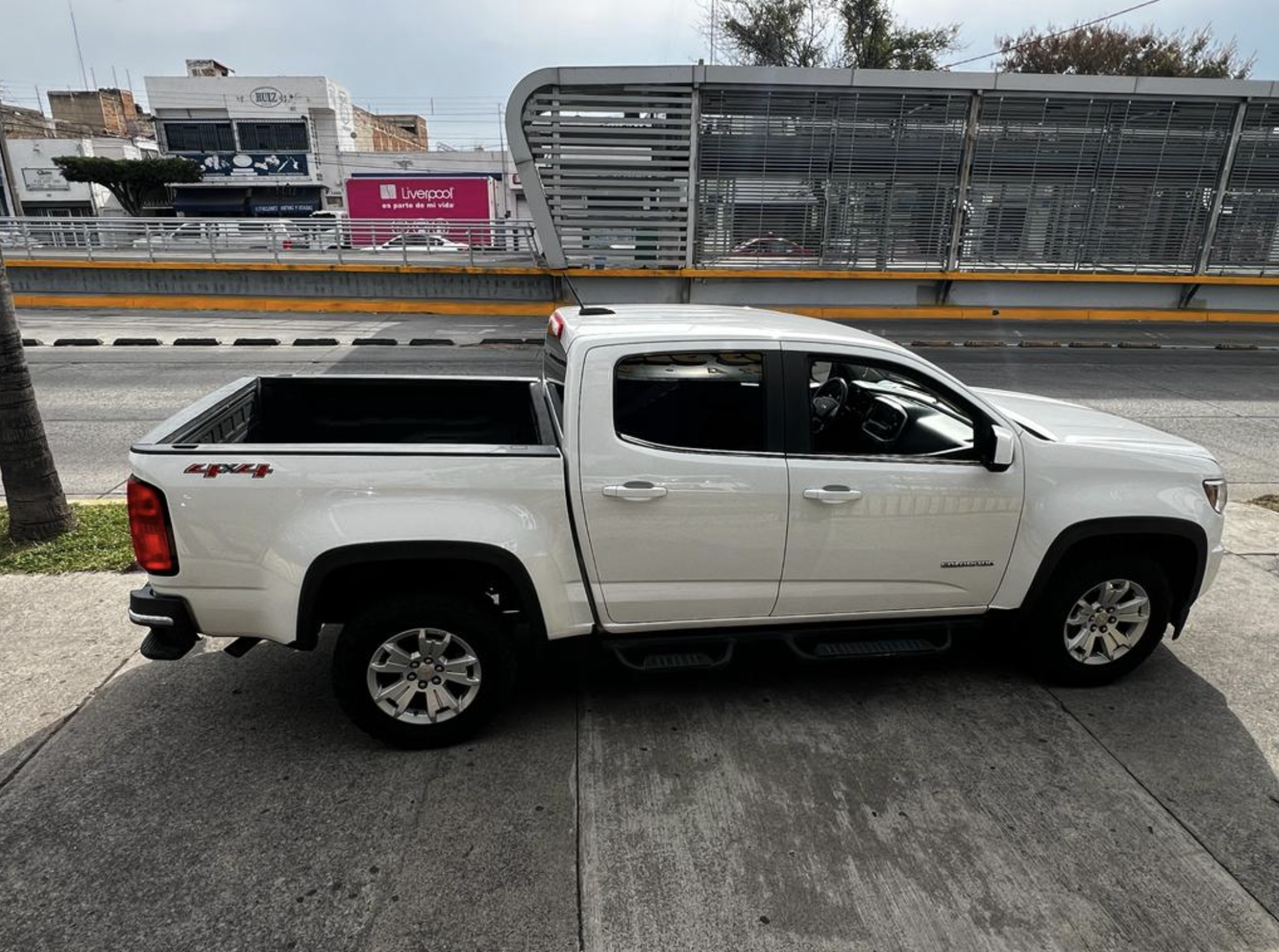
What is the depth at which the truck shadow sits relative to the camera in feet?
8.29

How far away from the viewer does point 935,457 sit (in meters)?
3.44

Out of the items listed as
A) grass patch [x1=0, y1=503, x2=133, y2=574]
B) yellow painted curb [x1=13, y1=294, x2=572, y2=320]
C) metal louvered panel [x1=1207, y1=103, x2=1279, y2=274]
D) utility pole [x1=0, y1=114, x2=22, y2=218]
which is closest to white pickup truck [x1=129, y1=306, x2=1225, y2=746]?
grass patch [x1=0, y1=503, x2=133, y2=574]

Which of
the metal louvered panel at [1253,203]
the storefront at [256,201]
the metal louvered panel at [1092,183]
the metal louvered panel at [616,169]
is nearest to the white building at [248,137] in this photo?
the storefront at [256,201]

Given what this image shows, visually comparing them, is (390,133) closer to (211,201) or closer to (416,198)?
(211,201)

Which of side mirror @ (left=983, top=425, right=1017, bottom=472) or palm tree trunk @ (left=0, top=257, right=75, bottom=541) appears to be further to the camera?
palm tree trunk @ (left=0, top=257, right=75, bottom=541)

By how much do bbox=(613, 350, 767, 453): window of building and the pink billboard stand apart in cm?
3492

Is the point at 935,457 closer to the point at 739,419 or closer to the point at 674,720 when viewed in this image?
the point at 739,419

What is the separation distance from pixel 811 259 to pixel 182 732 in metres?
17.1

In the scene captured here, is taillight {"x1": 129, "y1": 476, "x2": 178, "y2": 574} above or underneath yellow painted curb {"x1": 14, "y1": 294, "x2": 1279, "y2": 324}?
above

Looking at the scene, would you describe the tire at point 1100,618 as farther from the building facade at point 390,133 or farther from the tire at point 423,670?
the building facade at point 390,133

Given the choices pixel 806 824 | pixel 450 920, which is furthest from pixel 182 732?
pixel 806 824

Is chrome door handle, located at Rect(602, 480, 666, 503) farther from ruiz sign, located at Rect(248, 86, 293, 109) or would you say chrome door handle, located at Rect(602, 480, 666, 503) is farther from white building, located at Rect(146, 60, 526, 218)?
ruiz sign, located at Rect(248, 86, 293, 109)

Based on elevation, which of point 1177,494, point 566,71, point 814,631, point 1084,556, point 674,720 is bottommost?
point 674,720

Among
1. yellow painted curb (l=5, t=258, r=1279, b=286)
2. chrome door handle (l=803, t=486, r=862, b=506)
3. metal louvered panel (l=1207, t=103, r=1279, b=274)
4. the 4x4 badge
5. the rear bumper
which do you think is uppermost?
metal louvered panel (l=1207, t=103, r=1279, b=274)
